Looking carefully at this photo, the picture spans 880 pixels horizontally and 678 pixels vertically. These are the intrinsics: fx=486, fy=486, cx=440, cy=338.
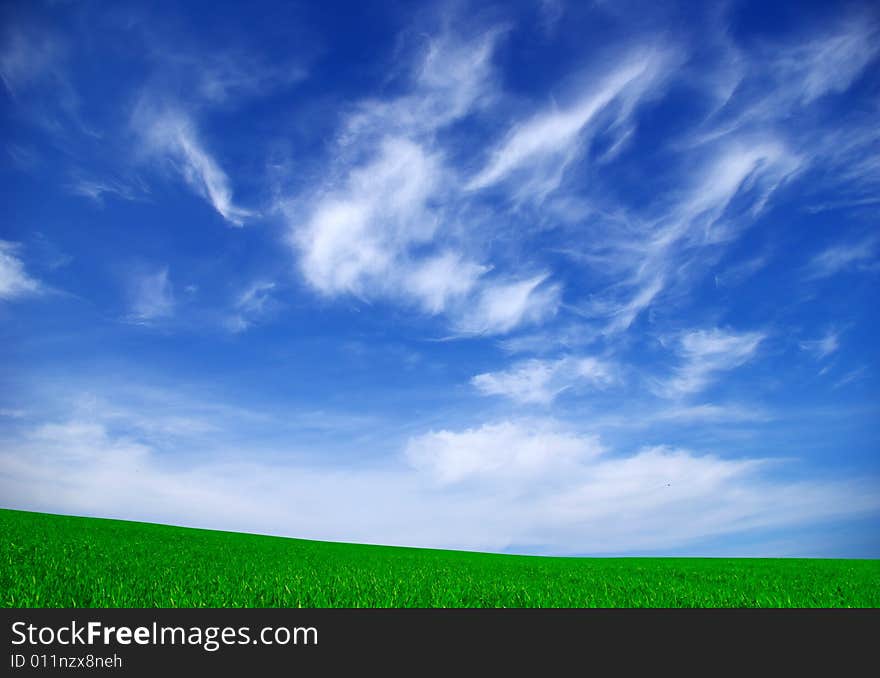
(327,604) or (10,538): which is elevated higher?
(10,538)

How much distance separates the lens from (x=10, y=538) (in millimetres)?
13742

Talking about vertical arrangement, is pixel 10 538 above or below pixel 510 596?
above
